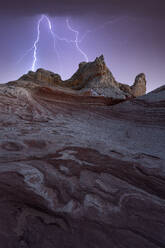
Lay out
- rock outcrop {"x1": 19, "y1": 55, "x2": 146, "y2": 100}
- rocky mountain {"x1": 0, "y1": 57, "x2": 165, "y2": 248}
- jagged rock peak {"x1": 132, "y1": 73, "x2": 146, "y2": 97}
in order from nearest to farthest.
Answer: rocky mountain {"x1": 0, "y1": 57, "x2": 165, "y2": 248} → rock outcrop {"x1": 19, "y1": 55, "x2": 146, "y2": 100} → jagged rock peak {"x1": 132, "y1": 73, "x2": 146, "y2": 97}

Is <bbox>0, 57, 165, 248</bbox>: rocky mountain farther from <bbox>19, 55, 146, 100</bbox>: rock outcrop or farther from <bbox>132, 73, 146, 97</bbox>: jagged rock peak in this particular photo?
<bbox>132, 73, 146, 97</bbox>: jagged rock peak

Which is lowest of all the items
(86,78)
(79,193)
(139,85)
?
(79,193)

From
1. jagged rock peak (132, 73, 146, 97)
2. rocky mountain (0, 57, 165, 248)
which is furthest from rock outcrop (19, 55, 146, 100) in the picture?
rocky mountain (0, 57, 165, 248)

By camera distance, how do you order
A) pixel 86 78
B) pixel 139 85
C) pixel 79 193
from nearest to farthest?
1. pixel 79 193
2. pixel 86 78
3. pixel 139 85

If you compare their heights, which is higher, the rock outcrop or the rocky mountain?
the rock outcrop

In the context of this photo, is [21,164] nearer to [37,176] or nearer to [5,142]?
[37,176]

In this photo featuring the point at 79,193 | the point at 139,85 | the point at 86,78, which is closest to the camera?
the point at 79,193

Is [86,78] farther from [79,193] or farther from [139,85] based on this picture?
[79,193]

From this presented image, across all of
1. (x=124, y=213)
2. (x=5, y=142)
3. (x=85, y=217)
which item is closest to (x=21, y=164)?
(x=5, y=142)

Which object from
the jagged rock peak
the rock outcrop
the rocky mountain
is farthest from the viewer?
the jagged rock peak

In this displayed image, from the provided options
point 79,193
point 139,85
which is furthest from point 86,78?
point 79,193

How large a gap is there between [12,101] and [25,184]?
4.89m

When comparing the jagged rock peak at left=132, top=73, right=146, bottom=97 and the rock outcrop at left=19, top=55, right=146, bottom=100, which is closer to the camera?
the rock outcrop at left=19, top=55, right=146, bottom=100

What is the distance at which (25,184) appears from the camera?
127cm
